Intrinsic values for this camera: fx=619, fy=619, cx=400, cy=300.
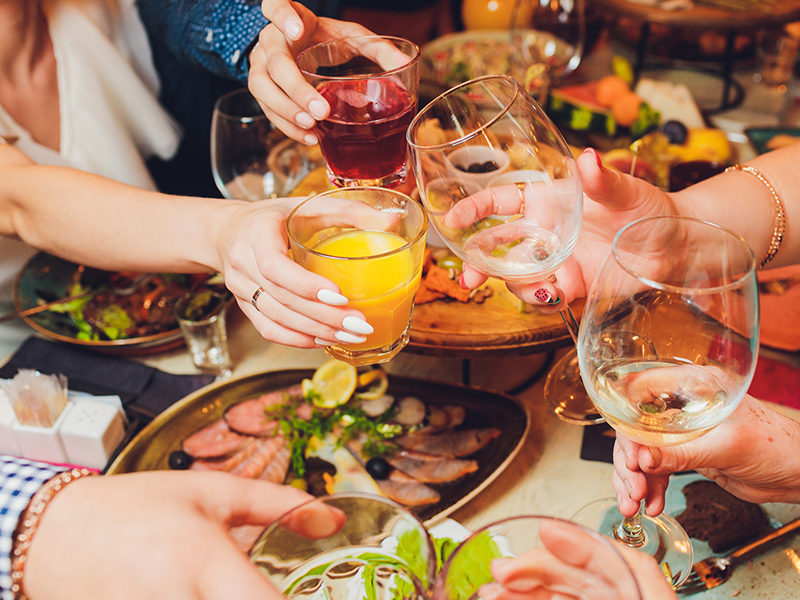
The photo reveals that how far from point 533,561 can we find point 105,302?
133 cm

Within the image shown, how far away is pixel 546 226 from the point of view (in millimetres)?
903

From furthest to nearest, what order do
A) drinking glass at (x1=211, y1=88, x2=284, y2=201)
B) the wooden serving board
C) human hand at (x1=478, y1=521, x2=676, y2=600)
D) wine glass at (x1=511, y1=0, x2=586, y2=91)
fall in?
wine glass at (x1=511, y1=0, x2=586, y2=91)
drinking glass at (x1=211, y1=88, x2=284, y2=201)
the wooden serving board
human hand at (x1=478, y1=521, x2=676, y2=600)

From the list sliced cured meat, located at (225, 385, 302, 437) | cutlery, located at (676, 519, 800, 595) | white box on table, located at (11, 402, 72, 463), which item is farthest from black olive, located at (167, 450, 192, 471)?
cutlery, located at (676, 519, 800, 595)

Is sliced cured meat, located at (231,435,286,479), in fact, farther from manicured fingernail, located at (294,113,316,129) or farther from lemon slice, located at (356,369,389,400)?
manicured fingernail, located at (294,113,316,129)

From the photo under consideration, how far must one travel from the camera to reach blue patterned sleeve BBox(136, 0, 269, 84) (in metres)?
1.55

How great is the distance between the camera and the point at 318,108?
107cm

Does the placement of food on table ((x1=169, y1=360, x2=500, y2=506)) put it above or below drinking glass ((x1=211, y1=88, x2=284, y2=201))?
below

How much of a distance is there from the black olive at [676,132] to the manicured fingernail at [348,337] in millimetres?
1568

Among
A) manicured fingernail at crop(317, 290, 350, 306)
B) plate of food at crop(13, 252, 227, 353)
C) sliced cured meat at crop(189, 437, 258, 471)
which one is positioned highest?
manicured fingernail at crop(317, 290, 350, 306)

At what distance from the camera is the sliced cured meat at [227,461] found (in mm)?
1192

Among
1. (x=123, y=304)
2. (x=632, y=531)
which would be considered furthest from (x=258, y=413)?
(x=632, y=531)

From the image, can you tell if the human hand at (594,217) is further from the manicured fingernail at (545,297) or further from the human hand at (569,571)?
the human hand at (569,571)

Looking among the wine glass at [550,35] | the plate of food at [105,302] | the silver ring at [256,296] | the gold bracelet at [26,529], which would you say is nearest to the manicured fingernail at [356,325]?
the silver ring at [256,296]

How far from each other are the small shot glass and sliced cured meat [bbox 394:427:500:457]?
0.50 m
